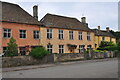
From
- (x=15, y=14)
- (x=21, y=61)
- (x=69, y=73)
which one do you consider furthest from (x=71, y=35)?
(x=69, y=73)

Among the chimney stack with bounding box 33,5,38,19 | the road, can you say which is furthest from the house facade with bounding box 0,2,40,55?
the road

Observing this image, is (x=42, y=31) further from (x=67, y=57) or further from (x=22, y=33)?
(x=67, y=57)

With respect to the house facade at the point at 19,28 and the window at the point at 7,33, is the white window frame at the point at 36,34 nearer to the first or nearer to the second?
the house facade at the point at 19,28

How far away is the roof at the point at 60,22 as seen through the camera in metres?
30.1

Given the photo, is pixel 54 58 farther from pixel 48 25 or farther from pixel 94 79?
pixel 94 79

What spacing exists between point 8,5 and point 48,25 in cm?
814

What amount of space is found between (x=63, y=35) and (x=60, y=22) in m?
3.14

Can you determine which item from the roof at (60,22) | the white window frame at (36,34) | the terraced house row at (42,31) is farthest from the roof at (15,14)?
the roof at (60,22)

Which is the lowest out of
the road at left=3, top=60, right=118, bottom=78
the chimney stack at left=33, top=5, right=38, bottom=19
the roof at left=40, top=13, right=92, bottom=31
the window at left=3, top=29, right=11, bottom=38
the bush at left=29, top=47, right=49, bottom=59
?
the road at left=3, top=60, right=118, bottom=78

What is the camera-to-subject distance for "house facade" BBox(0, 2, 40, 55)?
23.9 metres

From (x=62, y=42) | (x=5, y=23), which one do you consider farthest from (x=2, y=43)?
(x=62, y=42)

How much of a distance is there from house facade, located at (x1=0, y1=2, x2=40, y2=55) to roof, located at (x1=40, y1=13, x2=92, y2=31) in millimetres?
2625

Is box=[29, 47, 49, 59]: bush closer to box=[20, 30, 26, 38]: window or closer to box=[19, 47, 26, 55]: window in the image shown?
box=[19, 47, 26, 55]: window

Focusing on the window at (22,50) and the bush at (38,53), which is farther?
the window at (22,50)
